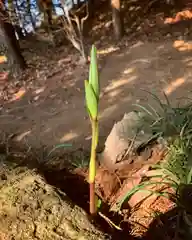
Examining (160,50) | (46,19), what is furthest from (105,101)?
(46,19)

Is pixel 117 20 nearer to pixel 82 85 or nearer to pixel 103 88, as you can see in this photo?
pixel 82 85

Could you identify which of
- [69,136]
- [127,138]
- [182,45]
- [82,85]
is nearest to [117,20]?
[182,45]

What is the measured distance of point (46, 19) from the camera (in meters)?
8.26

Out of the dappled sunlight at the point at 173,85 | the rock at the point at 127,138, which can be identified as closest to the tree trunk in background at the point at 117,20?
the dappled sunlight at the point at 173,85

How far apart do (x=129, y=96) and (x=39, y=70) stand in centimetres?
249

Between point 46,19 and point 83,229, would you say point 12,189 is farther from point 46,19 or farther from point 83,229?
point 46,19

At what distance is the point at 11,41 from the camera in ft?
21.2

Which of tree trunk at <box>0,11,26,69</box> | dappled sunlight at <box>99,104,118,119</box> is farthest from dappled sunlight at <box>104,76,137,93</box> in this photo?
tree trunk at <box>0,11,26,69</box>

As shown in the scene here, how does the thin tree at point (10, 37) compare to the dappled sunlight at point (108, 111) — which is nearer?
the dappled sunlight at point (108, 111)

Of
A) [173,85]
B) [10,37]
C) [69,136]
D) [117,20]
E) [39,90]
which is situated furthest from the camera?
[117,20]

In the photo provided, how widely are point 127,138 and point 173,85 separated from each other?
261 cm

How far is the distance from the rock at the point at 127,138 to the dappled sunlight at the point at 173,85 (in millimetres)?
2117

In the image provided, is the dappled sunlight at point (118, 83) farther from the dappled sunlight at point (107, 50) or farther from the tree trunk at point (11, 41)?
the tree trunk at point (11, 41)

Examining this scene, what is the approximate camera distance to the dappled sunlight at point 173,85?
15.4 feet
